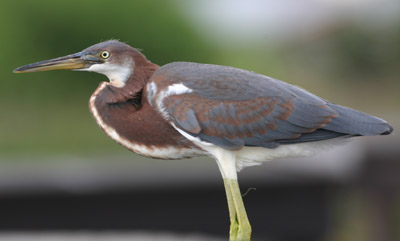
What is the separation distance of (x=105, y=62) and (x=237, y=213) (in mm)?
1065

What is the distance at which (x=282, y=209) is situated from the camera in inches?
329

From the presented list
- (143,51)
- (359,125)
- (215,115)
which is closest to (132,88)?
(215,115)

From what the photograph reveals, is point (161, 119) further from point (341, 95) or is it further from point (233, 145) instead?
Result: point (341, 95)

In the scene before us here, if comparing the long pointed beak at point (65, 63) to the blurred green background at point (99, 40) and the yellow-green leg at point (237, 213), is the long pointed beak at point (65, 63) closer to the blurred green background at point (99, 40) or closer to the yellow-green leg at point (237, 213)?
the yellow-green leg at point (237, 213)

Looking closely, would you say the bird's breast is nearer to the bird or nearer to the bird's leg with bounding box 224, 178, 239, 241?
the bird

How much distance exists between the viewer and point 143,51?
1648cm

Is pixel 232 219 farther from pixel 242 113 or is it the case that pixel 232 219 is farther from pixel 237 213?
pixel 242 113

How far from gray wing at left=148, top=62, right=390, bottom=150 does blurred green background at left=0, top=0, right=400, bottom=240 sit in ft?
26.6

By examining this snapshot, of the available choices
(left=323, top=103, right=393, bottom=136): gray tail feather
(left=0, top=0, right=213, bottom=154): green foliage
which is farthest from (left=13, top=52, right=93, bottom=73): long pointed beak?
(left=0, top=0, right=213, bottom=154): green foliage

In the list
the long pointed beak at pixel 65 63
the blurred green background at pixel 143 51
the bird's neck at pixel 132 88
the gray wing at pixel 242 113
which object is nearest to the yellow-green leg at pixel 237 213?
the gray wing at pixel 242 113

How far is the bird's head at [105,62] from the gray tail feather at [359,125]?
109 centimetres

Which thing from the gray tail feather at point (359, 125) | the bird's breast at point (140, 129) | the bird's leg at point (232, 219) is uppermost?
the gray tail feather at point (359, 125)

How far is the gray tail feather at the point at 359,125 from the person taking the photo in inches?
171

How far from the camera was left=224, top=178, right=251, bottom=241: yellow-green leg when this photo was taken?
441 centimetres
